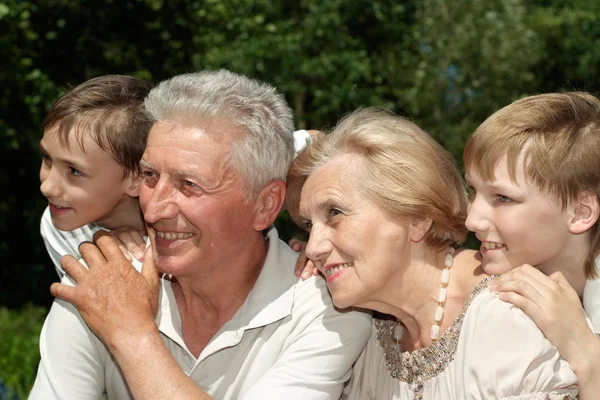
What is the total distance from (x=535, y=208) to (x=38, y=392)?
1786mm

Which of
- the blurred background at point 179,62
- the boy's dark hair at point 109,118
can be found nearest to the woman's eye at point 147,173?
the boy's dark hair at point 109,118

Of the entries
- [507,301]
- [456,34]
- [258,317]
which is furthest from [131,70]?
[456,34]

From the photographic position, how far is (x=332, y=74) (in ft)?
34.6

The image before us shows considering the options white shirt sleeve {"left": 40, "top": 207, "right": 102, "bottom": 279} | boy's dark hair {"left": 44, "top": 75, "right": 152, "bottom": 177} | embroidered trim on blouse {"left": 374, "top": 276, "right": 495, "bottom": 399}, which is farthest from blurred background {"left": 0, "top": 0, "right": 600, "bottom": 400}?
embroidered trim on blouse {"left": 374, "top": 276, "right": 495, "bottom": 399}

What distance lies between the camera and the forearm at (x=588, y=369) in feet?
9.23

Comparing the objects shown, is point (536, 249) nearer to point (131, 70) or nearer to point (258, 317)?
point (258, 317)

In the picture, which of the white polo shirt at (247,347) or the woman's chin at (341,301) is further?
the white polo shirt at (247,347)

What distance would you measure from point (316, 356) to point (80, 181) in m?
1.28

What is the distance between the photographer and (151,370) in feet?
9.86

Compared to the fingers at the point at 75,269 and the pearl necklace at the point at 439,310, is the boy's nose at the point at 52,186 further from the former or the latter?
the pearl necklace at the point at 439,310

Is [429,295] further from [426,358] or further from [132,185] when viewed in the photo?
[132,185]

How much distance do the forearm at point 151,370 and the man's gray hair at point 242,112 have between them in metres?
0.62

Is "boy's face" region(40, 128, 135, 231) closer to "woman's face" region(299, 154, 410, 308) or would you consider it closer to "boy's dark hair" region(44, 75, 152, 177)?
"boy's dark hair" region(44, 75, 152, 177)

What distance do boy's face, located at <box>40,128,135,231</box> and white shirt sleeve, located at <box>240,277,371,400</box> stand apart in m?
0.98
